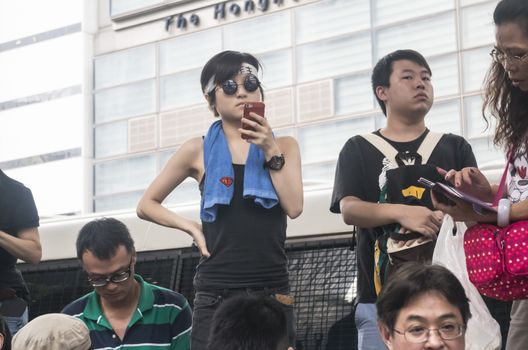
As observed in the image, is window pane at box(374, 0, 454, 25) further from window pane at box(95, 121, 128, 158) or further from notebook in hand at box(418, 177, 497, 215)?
notebook in hand at box(418, 177, 497, 215)

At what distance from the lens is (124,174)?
47.0 m

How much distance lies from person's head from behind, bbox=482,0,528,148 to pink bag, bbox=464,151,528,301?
0.40 meters

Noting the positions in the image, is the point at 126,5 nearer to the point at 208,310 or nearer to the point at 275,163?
the point at 275,163

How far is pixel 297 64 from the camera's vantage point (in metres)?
41.8

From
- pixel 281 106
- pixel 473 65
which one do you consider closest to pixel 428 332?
pixel 473 65

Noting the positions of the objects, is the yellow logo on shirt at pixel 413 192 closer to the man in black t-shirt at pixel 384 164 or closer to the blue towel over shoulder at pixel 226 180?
the man in black t-shirt at pixel 384 164

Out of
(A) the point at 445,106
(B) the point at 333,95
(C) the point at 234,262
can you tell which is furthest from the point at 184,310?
(B) the point at 333,95

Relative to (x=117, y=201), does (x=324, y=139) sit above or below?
above

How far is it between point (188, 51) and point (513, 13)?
132ft

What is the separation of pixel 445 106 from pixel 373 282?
106ft

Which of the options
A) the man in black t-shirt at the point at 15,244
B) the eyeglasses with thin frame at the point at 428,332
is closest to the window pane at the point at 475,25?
the man in black t-shirt at the point at 15,244

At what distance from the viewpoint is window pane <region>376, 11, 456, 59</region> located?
121 feet

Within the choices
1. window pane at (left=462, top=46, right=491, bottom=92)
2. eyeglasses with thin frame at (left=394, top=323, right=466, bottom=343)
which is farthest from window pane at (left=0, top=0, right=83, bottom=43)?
eyeglasses with thin frame at (left=394, top=323, right=466, bottom=343)

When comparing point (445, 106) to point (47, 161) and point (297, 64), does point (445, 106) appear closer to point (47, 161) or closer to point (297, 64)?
point (297, 64)
